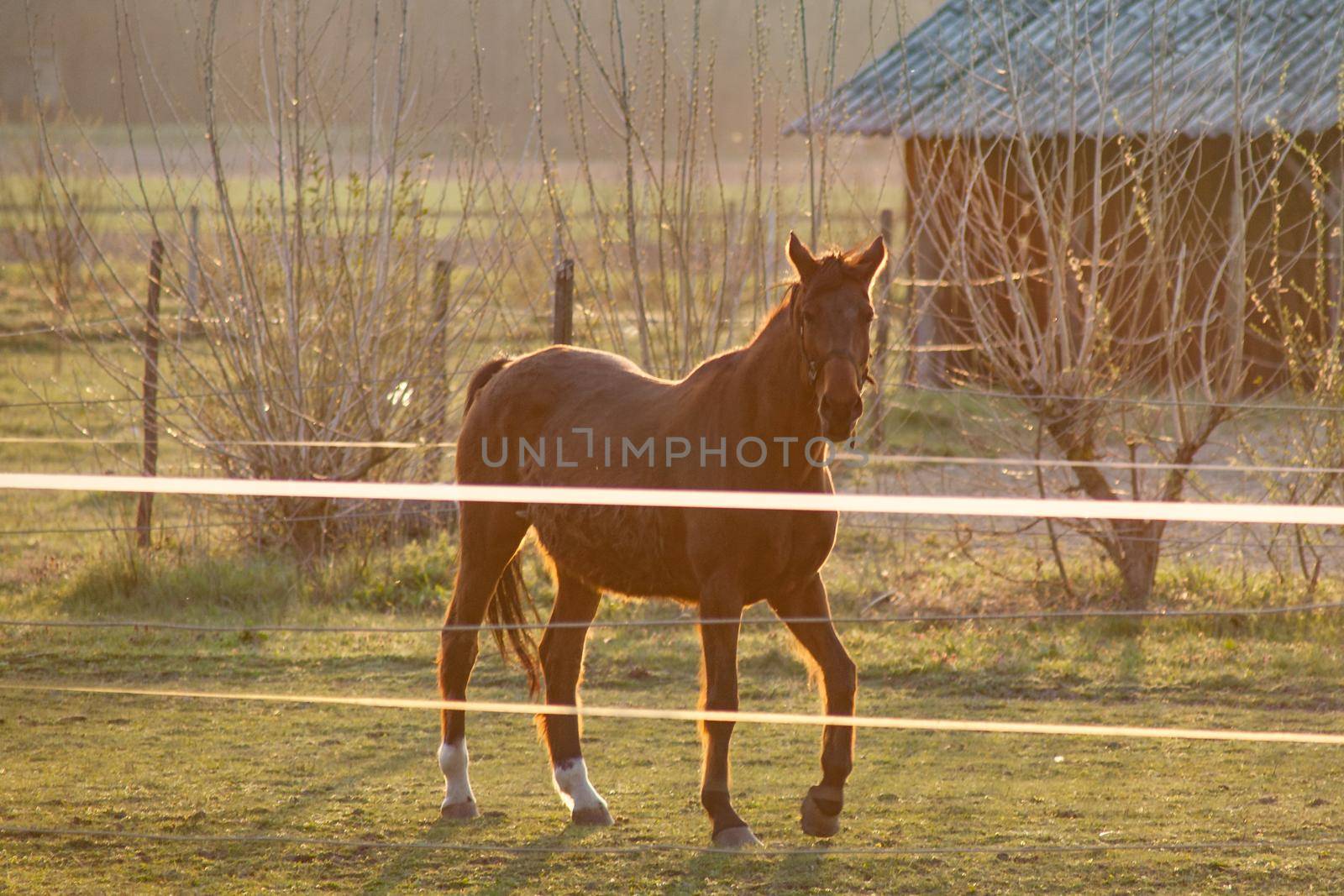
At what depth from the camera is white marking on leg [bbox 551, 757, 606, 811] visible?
471cm

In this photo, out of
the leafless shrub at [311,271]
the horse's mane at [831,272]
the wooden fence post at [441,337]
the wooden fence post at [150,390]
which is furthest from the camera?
the wooden fence post at [441,337]

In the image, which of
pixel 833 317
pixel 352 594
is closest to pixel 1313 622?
pixel 833 317

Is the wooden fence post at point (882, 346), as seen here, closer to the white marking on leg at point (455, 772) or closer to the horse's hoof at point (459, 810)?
the white marking on leg at point (455, 772)

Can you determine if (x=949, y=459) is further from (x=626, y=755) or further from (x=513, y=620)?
(x=513, y=620)

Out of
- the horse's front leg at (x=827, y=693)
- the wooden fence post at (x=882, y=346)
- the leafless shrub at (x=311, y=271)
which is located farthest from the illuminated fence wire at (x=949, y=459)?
the horse's front leg at (x=827, y=693)

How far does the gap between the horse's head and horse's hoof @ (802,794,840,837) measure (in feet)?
4.00

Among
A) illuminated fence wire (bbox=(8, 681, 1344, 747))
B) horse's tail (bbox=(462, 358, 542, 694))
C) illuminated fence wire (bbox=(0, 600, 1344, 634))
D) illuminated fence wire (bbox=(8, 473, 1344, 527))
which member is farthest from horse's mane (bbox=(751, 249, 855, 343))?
horse's tail (bbox=(462, 358, 542, 694))

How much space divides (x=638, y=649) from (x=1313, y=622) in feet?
11.9

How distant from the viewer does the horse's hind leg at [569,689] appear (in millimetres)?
4723

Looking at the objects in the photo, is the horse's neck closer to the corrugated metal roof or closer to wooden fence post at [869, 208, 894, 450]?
wooden fence post at [869, 208, 894, 450]

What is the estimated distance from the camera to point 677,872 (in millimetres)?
4156

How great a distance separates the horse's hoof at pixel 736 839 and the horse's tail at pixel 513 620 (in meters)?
1.28

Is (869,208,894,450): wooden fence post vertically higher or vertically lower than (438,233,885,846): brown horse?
higher

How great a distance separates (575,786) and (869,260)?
2.03m
